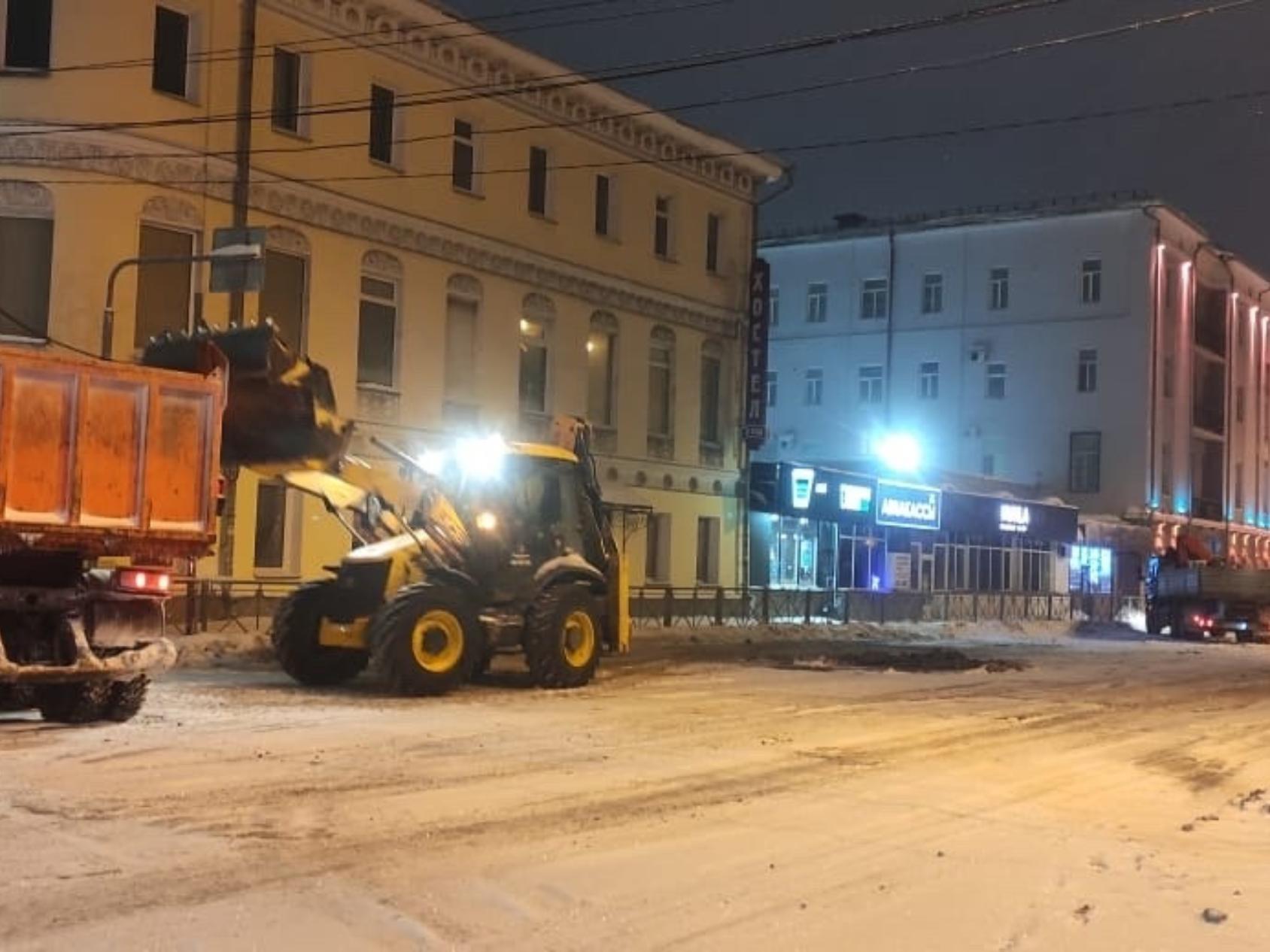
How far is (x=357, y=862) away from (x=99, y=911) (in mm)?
1515

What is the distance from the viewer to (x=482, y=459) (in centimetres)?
1772

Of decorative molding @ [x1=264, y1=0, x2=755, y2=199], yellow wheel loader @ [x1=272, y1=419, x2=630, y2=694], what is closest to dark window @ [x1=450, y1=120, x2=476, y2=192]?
decorative molding @ [x1=264, y1=0, x2=755, y2=199]

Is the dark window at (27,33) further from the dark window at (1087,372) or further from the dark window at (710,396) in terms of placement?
the dark window at (1087,372)

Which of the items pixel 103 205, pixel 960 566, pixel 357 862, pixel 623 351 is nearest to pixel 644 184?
pixel 623 351

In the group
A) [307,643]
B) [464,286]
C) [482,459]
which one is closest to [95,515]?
[307,643]

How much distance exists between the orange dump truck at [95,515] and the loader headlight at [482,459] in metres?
4.67

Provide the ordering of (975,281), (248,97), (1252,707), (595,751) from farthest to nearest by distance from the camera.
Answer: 1. (975,281)
2. (248,97)
3. (1252,707)
4. (595,751)

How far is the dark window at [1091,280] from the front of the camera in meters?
53.0

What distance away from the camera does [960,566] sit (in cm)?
4578

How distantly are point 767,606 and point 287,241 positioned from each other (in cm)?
1570

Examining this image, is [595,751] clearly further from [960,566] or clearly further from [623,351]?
[960,566]

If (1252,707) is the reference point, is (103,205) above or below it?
above

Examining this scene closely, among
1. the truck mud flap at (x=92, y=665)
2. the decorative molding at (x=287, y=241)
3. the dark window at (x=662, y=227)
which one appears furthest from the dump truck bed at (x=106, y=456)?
the dark window at (x=662, y=227)

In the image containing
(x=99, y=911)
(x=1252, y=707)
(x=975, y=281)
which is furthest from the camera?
(x=975, y=281)
